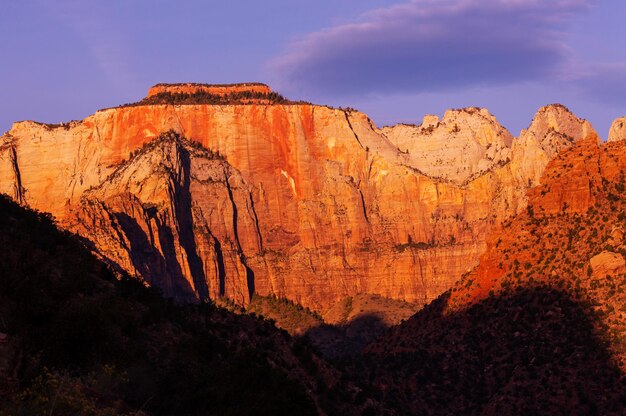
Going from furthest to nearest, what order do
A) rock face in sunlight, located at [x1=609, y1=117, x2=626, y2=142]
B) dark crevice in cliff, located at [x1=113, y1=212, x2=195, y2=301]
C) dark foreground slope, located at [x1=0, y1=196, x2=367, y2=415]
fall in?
dark crevice in cliff, located at [x1=113, y1=212, x2=195, y2=301]
rock face in sunlight, located at [x1=609, y1=117, x2=626, y2=142]
dark foreground slope, located at [x1=0, y1=196, x2=367, y2=415]

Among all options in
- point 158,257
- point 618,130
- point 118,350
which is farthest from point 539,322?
point 158,257

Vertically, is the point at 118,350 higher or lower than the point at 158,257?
lower

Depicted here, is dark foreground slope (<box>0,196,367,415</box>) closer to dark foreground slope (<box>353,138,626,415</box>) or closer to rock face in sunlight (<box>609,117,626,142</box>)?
dark foreground slope (<box>353,138,626,415</box>)

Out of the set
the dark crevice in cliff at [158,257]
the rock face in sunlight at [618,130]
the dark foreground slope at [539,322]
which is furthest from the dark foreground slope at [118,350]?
the dark crevice in cliff at [158,257]

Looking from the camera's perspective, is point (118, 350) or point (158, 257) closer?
point (118, 350)

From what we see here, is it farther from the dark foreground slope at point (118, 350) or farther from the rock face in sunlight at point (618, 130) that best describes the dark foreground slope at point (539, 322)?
the rock face in sunlight at point (618, 130)

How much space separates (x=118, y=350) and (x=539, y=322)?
5451 centimetres

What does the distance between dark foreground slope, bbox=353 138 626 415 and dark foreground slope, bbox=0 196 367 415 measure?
12636 mm

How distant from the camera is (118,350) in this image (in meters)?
62.5

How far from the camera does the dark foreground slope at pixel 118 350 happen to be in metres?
54.1

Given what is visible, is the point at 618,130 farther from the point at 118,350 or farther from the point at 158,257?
the point at 118,350

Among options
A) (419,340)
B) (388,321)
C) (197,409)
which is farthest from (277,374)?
(388,321)

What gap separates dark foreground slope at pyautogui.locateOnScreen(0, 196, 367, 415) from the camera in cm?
5409

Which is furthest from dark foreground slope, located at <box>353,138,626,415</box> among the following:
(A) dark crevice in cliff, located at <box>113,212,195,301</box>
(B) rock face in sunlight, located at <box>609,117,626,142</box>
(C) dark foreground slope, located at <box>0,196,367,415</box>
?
(A) dark crevice in cliff, located at <box>113,212,195,301</box>
